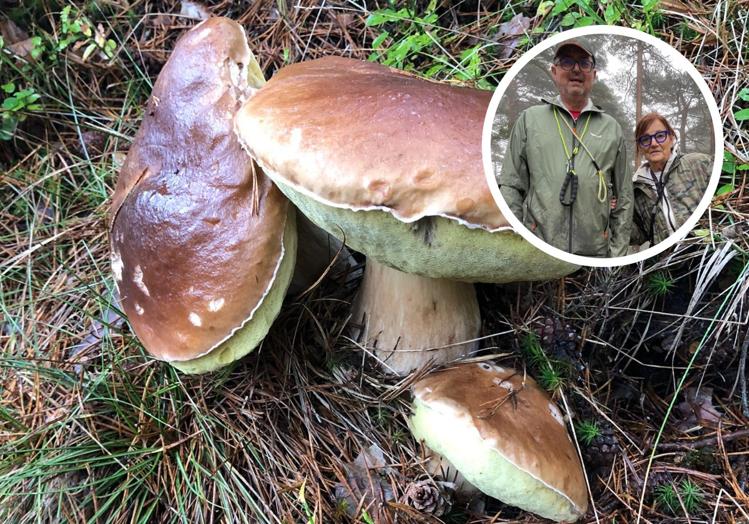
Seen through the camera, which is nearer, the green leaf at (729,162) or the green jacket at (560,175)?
the green jacket at (560,175)

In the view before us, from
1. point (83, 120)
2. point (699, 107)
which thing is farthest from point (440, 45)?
point (83, 120)

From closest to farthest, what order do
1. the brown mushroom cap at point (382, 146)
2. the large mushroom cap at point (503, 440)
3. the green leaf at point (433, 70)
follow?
the brown mushroom cap at point (382, 146) < the large mushroom cap at point (503, 440) < the green leaf at point (433, 70)

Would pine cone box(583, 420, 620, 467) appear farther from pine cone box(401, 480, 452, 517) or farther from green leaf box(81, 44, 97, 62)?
green leaf box(81, 44, 97, 62)

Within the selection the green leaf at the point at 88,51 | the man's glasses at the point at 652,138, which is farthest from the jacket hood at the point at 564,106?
the green leaf at the point at 88,51

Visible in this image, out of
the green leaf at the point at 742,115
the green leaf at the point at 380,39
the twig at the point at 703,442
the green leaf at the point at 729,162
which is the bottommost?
the twig at the point at 703,442

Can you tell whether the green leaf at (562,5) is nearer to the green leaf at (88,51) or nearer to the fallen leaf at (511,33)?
the fallen leaf at (511,33)
